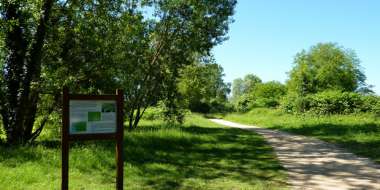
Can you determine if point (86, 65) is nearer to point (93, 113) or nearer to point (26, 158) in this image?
point (26, 158)

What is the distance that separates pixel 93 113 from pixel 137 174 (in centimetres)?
298

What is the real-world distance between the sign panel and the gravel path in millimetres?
3854

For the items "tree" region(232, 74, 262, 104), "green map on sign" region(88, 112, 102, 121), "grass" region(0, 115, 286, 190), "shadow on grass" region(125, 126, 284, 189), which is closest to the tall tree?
"grass" region(0, 115, 286, 190)

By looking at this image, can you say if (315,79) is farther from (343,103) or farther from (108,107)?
(108,107)

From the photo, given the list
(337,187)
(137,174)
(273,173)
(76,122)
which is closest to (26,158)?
(137,174)

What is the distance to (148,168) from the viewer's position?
1037 cm

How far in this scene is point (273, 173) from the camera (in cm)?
1002

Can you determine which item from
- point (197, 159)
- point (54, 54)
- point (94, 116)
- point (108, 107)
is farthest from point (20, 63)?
point (94, 116)

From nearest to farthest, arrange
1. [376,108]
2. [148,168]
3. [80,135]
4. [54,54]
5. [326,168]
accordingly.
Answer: [80,135] < [148,168] < [326,168] < [54,54] < [376,108]

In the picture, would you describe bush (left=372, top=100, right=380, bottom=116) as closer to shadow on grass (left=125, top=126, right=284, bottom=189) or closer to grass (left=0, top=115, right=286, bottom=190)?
shadow on grass (left=125, top=126, right=284, bottom=189)

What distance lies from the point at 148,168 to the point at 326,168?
173 inches

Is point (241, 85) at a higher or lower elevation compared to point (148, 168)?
higher

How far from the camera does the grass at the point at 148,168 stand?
8.64m

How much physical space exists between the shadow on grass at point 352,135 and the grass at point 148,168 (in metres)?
3.05
